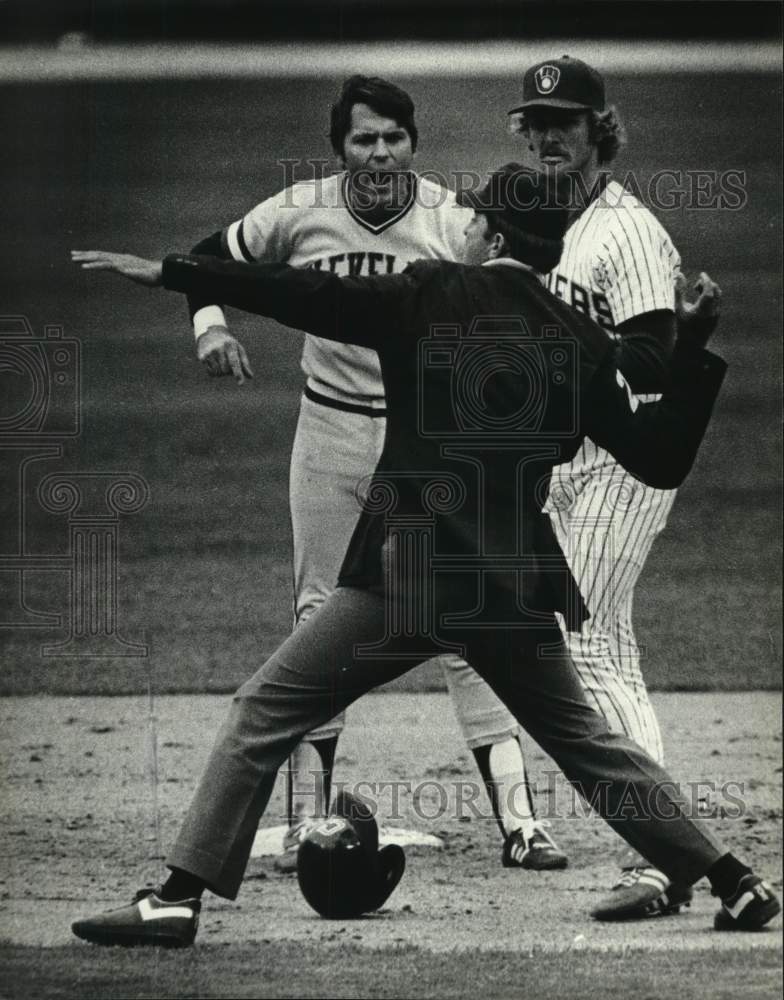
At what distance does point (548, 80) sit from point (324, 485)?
3.10 ft

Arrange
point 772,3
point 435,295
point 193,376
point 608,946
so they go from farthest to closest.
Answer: point 772,3 → point 193,376 → point 608,946 → point 435,295

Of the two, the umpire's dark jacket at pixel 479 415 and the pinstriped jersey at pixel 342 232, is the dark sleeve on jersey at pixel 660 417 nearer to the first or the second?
the umpire's dark jacket at pixel 479 415

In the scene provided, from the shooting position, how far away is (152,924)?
10.2 feet

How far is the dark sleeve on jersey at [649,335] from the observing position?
10.7 ft

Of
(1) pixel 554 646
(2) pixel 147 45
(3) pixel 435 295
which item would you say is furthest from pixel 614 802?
(2) pixel 147 45

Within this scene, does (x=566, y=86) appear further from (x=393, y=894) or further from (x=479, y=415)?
(x=393, y=894)

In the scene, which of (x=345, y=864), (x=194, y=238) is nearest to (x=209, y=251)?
(x=194, y=238)

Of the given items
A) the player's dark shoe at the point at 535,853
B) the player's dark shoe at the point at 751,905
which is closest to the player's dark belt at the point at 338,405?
the player's dark shoe at the point at 535,853

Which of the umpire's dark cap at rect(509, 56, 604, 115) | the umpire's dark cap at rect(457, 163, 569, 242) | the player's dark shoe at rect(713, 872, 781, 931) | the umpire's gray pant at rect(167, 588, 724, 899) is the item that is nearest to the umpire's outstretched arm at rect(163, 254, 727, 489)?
the umpire's dark cap at rect(457, 163, 569, 242)

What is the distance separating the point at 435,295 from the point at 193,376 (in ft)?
2.22

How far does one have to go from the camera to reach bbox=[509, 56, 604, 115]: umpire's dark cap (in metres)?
3.44

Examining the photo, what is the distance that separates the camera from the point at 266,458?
11.6 ft

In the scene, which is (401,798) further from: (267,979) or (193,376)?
(193,376)

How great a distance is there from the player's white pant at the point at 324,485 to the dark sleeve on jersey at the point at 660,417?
53cm
